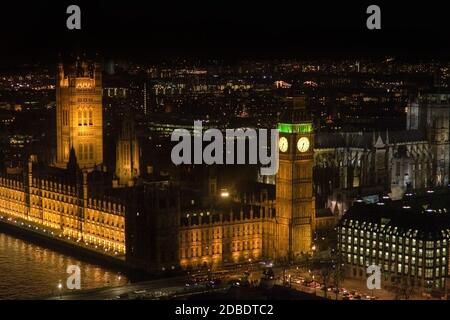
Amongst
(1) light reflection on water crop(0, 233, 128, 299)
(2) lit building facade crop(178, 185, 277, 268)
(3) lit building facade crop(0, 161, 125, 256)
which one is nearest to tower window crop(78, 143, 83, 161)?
(3) lit building facade crop(0, 161, 125, 256)

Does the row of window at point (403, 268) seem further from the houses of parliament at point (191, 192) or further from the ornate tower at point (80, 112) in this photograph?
the ornate tower at point (80, 112)

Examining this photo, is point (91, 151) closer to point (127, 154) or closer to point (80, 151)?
point (80, 151)

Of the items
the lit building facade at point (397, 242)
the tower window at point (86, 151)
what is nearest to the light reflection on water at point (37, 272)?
the lit building facade at point (397, 242)

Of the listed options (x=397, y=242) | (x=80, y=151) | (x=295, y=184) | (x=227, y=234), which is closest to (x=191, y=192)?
(x=227, y=234)

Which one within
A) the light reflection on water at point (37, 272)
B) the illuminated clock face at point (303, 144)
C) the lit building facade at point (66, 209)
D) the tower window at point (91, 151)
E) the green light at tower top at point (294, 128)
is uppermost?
the green light at tower top at point (294, 128)

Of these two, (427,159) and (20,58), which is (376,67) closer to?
(427,159)

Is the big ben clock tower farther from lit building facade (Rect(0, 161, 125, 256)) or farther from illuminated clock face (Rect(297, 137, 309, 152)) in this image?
lit building facade (Rect(0, 161, 125, 256))
